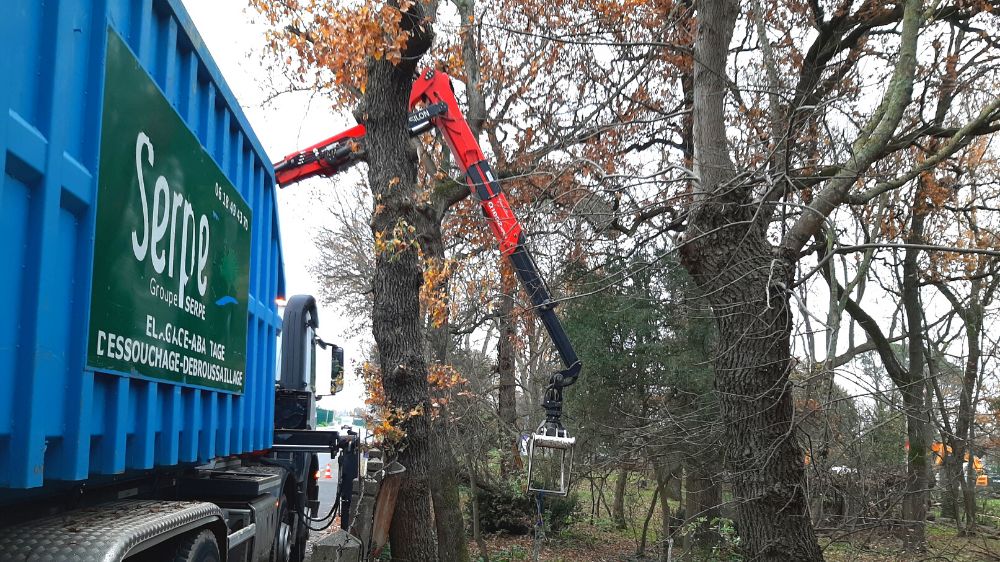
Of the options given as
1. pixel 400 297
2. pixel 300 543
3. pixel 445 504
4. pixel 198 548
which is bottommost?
pixel 300 543

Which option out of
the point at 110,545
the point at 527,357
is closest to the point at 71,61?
the point at 110,545

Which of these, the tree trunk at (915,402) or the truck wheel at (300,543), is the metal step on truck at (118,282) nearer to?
the truck wheel at (300,543)

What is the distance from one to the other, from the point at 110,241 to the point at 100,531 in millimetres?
1222

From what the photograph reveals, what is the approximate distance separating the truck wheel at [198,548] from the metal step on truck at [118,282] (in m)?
0.01

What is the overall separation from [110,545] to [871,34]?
10.4 meters

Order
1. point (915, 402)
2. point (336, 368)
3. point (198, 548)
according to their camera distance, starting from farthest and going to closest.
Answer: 1. point (336, 368)
2. point (915, 402)
3. point (198, 548)

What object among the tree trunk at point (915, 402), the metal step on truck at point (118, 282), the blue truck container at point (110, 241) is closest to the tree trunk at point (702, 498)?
the tree trunk at point (915, 402)

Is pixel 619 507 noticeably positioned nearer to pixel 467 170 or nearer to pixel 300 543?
pixel 467 170

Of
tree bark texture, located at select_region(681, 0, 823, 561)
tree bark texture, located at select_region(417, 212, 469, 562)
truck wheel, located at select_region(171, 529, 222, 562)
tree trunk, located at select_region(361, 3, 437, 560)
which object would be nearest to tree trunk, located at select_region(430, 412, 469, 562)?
tree bark texture, located at select_region(417, 212, 469, 562)

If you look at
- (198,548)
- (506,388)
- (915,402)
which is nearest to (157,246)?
(198,548)

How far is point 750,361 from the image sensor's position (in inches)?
281

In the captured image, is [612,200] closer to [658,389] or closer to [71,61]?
[71,61]

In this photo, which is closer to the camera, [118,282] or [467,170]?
[118,282]

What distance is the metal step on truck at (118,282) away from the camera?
2721 mm
